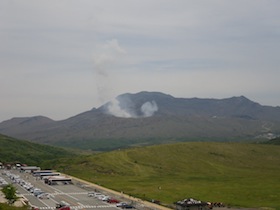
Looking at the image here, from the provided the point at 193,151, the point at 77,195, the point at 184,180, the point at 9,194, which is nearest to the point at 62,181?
the point at 77,195

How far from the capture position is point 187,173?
165375 mm

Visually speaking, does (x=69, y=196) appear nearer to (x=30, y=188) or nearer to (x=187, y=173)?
(x=30, y=188)

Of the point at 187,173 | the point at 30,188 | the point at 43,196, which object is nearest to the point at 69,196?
the point at 43,196

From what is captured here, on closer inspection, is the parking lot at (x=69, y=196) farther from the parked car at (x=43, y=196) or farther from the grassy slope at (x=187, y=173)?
the grassy slope at (x=187, y=173)

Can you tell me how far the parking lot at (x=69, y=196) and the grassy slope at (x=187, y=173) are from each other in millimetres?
8373

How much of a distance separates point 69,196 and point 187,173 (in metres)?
65.7

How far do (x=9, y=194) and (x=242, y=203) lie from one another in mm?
47357

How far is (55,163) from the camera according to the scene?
184 m

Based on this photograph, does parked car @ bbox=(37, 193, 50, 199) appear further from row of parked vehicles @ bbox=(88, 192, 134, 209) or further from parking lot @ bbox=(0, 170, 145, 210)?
row of parked vehicles @ bbox=(88, 192, 134, 209)

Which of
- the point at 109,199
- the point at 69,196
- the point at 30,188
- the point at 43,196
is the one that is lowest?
the point at 109,199

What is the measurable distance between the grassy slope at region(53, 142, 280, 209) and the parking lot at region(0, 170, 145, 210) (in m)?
8.37

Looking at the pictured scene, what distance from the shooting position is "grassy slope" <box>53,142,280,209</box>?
111m

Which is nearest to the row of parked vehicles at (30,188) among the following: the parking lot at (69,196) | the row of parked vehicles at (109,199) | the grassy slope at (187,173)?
the parking lot at (69,196)

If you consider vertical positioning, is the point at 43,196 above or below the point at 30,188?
below
